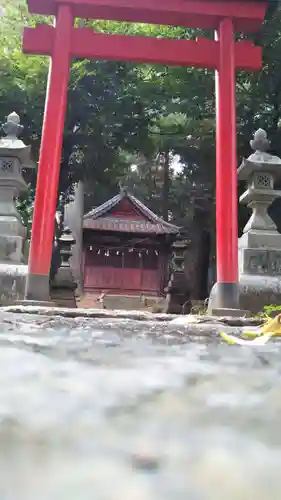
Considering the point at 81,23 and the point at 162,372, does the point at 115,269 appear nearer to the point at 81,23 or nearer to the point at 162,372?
the point at 81,23

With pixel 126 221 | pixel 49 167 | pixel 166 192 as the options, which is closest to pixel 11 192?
pixel 49 167

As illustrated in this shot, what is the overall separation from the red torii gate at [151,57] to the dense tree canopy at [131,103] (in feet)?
13.4

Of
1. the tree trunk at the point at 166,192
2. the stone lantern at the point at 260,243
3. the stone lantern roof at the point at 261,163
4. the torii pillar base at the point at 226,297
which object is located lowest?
the torii pillar base at the point at 226,297

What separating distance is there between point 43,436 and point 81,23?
1185cm

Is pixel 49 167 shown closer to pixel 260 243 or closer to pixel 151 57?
pixel 151 57

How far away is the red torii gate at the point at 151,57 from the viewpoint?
5520 mm

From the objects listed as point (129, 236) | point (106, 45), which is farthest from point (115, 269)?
point (106, 45)

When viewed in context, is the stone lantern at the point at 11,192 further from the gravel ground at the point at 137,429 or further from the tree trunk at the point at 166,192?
the tree trunk at the point at 166,192

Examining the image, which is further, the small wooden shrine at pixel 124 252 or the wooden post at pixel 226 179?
the small wooden shrine at pixel 124 252

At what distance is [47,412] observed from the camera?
722 mm

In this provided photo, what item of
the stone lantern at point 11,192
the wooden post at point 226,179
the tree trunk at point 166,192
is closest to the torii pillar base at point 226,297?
the wooden post at point 226,179

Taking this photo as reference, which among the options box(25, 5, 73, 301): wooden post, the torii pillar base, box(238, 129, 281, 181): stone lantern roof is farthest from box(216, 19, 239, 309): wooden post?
box(25, 5, 73, 301): wooden post

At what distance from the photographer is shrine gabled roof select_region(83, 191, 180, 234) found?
1540 cm

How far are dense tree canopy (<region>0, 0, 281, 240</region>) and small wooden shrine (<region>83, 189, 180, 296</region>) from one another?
3.59m
